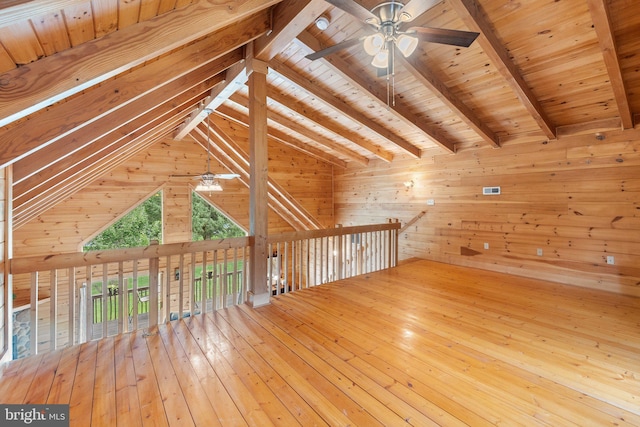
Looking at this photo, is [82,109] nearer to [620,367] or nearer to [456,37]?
[456,37]

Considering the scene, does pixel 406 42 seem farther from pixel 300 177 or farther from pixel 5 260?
pixel 300 177

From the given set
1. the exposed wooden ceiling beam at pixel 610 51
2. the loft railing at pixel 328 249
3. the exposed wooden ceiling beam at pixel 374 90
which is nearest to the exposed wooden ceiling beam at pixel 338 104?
the exposed wooden ceiling beam at pixel 374 90

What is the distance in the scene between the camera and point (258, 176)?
11.2 ft

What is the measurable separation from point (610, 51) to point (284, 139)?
18.7ft

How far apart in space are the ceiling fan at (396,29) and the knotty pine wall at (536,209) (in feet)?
11.7

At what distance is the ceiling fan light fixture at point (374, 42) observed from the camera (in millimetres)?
2121

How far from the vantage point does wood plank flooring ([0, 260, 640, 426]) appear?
1.72 metres

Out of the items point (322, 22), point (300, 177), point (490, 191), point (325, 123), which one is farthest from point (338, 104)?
point (300, 177)

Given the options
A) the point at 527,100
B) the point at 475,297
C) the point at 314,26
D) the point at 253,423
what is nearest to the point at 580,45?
the point at 527,100

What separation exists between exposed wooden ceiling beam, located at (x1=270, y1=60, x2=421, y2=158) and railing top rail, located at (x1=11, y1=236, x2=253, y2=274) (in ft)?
8.06

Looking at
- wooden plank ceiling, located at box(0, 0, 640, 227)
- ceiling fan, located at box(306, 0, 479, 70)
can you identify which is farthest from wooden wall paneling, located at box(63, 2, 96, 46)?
ceiling fan, located at box(306, 0, 479, 70)

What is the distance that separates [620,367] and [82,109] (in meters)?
4.32

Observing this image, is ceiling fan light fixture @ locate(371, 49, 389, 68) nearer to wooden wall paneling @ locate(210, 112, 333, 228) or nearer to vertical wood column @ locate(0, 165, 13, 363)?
vertical wood column @ locate(0, 165, 13, 363)

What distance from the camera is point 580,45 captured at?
2.91m
